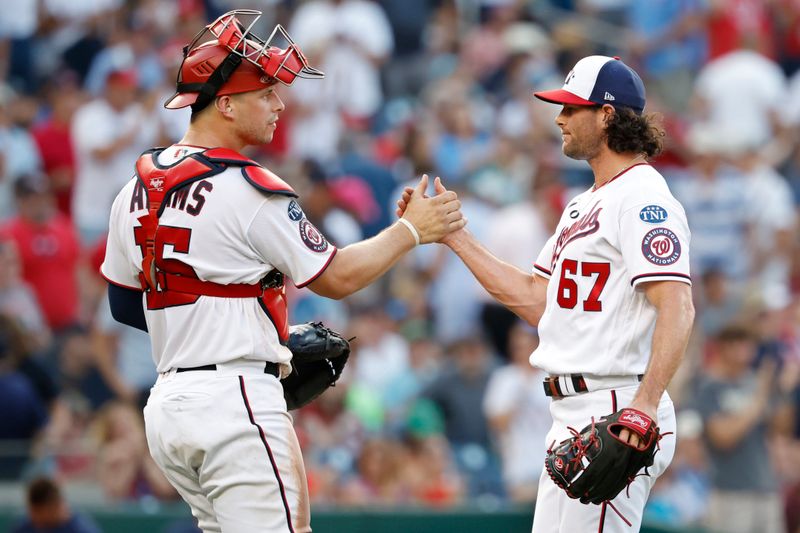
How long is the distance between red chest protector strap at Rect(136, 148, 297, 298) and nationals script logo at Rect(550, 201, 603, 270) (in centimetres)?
111

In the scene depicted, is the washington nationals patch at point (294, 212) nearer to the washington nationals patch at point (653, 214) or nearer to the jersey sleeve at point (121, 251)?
the jersey sleeve at point (121, 251)

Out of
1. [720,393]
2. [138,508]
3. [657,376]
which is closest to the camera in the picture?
[657,376]

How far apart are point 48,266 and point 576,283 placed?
676 cm

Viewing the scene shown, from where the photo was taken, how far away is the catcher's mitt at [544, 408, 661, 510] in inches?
194

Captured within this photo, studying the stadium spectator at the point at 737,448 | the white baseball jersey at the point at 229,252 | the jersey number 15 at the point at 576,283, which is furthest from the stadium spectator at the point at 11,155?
the jersey number 15 at the point at 576,283

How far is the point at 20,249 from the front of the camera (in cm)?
1119

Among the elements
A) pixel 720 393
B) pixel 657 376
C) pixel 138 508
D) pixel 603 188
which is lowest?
pixel 138 508

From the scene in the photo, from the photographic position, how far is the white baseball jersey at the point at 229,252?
5066mm

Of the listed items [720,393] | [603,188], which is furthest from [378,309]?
[603,188]

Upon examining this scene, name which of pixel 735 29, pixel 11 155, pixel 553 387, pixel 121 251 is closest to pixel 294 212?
pixel 121 251

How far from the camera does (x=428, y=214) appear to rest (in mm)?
5609

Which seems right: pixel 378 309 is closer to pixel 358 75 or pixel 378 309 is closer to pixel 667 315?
pixel 358 75

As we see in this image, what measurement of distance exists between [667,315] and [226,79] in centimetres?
183

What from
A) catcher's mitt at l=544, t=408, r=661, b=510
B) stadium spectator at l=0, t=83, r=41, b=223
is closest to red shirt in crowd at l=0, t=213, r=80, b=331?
stadium spectator at l=0, t=83, r=41, b=223
